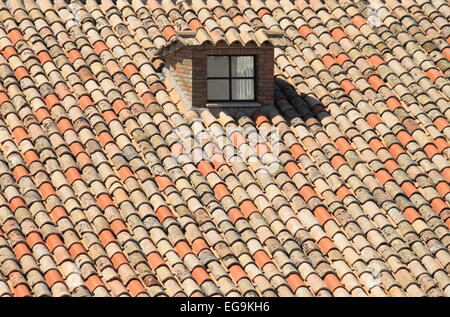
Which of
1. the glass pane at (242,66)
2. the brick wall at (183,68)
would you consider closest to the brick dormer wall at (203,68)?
the brick wall at (183,68)

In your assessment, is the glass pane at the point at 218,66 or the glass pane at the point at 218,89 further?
the glass pane at the point at 218,89

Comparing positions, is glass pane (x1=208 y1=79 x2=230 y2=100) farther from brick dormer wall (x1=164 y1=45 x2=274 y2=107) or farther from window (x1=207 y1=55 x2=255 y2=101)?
brick dormer wall (x1=164 y1=45 x2=274 y2=107)

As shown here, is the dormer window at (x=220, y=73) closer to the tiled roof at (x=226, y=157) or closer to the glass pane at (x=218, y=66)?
the glass pane at (x=218, y=66)

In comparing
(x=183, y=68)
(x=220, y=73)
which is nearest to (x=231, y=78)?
(x=220, y=73)

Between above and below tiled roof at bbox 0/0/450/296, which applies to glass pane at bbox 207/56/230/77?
above

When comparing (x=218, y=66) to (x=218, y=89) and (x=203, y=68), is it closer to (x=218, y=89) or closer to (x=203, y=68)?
(x=203, y=68)

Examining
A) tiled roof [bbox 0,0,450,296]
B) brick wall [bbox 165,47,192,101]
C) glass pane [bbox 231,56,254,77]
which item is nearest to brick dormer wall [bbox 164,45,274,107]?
brick wall [bbox 165,47,192,101]
